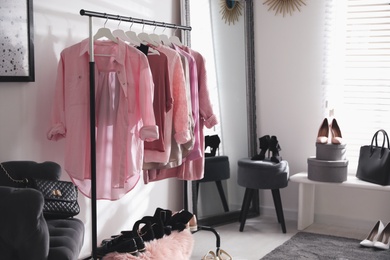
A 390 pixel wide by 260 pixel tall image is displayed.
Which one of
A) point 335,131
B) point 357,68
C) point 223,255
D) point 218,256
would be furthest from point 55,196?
point 357,68

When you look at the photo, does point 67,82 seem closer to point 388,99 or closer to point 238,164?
point 238,164

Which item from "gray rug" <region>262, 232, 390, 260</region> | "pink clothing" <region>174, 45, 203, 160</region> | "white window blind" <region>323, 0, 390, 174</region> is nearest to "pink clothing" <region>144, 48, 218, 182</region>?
"pink clothing" <region>174, 45, 203, 160</region>

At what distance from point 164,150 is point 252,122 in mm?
1580

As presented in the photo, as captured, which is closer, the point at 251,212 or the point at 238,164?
the point at 238,164

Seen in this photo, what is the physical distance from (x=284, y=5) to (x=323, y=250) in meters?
1.93

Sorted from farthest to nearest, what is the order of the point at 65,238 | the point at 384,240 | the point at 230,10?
the point at 230,10
the point at 384,240
the point at 65,238

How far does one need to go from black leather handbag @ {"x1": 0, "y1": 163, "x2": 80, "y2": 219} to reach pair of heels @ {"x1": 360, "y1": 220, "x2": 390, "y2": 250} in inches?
79.4

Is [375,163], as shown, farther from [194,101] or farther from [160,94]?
[160,94]

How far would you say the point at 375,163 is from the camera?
401 cm

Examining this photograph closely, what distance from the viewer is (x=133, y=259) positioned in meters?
2.93

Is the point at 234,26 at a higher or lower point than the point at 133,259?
higher

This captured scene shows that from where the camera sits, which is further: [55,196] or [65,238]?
[55,196]

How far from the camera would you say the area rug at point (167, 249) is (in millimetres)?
2984

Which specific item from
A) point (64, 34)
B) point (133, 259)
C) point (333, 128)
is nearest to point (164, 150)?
point (133, 259)
